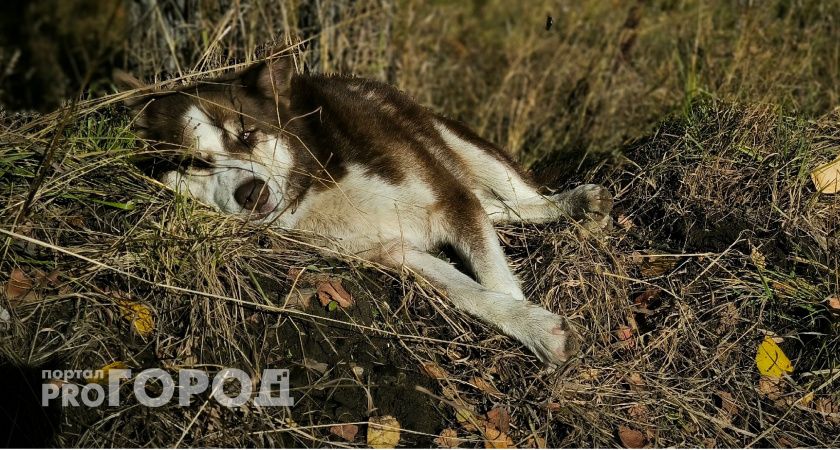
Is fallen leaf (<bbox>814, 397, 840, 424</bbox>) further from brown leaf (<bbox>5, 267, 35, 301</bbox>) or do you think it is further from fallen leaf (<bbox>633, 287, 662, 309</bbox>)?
brown leaf (<bbox>5, 267, 35, 301</bbox>)

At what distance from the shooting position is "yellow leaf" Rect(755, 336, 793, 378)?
2949 mm

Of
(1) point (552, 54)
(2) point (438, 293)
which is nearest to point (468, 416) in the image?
(2) point (438, 293)

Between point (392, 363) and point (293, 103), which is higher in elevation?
point (293, 103)

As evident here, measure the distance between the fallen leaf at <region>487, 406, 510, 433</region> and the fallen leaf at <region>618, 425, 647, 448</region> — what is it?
0.41 metres

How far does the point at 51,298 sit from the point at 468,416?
1.56 meters

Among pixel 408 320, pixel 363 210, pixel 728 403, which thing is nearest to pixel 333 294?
pixel 408 320

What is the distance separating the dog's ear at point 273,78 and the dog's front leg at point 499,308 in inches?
34.7

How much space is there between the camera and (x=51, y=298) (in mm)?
2730

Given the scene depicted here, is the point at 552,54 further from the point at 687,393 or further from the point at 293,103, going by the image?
the point at 687,393

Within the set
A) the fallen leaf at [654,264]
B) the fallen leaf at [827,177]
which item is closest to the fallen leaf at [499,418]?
the fallen leaf at [654,264]

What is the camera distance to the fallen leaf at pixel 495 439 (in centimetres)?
264

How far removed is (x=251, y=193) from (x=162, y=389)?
0.87 meters

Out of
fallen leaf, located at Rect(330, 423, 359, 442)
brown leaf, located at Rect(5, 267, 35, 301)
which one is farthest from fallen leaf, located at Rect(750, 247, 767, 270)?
brown leaf, located at Rect(5, 267, 35, 301)

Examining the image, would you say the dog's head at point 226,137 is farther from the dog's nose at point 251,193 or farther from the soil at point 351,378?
the soil at point 351,378
